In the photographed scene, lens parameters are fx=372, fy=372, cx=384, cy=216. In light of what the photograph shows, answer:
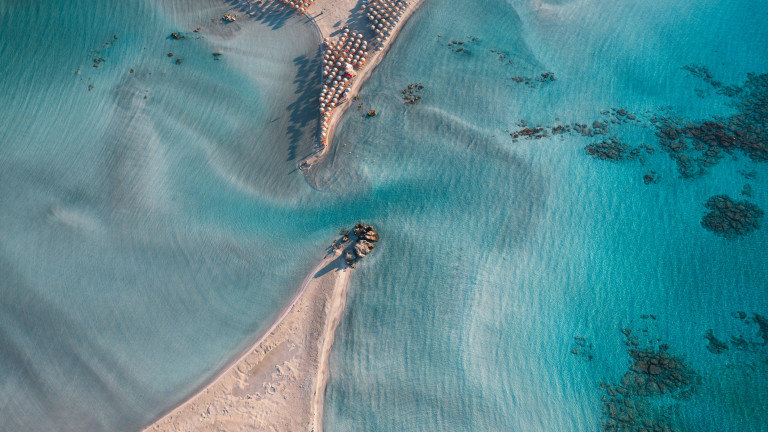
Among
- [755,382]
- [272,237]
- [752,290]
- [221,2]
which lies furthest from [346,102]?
[755,382]

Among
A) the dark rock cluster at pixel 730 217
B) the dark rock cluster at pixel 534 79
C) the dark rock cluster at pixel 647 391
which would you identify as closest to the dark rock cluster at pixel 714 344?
the dark rock cluster at pixel 647 391

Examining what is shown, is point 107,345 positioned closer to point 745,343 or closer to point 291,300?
point 291,300

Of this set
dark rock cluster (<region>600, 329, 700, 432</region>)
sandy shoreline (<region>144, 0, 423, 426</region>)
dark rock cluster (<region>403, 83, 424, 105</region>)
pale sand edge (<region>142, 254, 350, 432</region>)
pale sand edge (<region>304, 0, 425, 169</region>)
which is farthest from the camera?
dark rock cluster (<region>403, 83, 424, 105</region>)

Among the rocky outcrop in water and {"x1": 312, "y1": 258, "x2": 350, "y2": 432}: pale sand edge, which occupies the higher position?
the rocky outcrop in water

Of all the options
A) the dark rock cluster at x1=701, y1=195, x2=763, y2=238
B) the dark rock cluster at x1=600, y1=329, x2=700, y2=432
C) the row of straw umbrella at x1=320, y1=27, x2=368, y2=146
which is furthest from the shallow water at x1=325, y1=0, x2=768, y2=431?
the row of straw umbrella at x1=320, y1=27, x2=368, y2=146

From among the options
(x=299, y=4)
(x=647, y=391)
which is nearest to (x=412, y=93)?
(x=299, y=4)

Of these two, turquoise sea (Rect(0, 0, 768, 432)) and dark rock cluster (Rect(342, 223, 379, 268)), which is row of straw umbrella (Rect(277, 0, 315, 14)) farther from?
dark rock cluster (Rect(342, 223, 379, 268))
